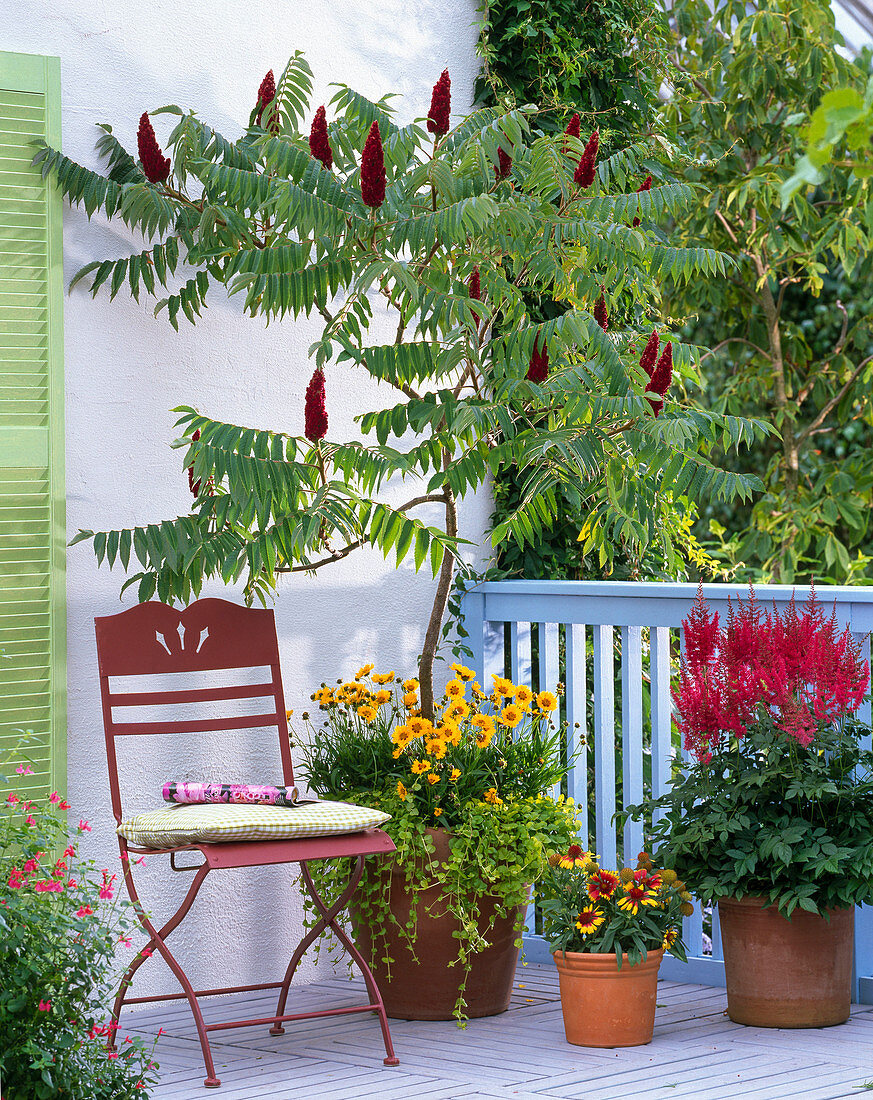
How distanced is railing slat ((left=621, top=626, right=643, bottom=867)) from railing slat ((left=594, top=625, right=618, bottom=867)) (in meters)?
0.06

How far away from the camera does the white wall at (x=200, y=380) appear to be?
3615mm

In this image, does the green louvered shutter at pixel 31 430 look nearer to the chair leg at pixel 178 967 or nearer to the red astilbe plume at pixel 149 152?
the red astilbe plume at pixel 149 152

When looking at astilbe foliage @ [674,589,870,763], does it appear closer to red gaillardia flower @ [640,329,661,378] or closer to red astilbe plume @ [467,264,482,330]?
red gaillardia flower @ [640,329,661,378]

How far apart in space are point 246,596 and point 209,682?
0.33 metres

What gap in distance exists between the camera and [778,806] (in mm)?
3318

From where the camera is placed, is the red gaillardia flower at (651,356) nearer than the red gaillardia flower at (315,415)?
No

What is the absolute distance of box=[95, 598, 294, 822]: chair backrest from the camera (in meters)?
3.39

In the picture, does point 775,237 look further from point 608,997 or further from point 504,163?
point 608,997

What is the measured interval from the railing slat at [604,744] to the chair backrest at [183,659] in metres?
0.92

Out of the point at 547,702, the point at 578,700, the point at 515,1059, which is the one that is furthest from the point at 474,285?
the point at 515,1059

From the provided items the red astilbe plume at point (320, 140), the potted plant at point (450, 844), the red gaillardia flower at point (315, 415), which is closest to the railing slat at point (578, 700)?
the potted plant at point (450, 844)

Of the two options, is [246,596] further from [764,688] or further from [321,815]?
[764,688]

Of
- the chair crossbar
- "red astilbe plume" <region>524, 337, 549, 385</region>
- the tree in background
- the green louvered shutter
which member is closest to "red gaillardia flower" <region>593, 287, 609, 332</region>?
"red astilbe plume" <region>524, 337, 549, 385</region>

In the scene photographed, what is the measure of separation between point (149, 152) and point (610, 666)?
1861 millimetres
